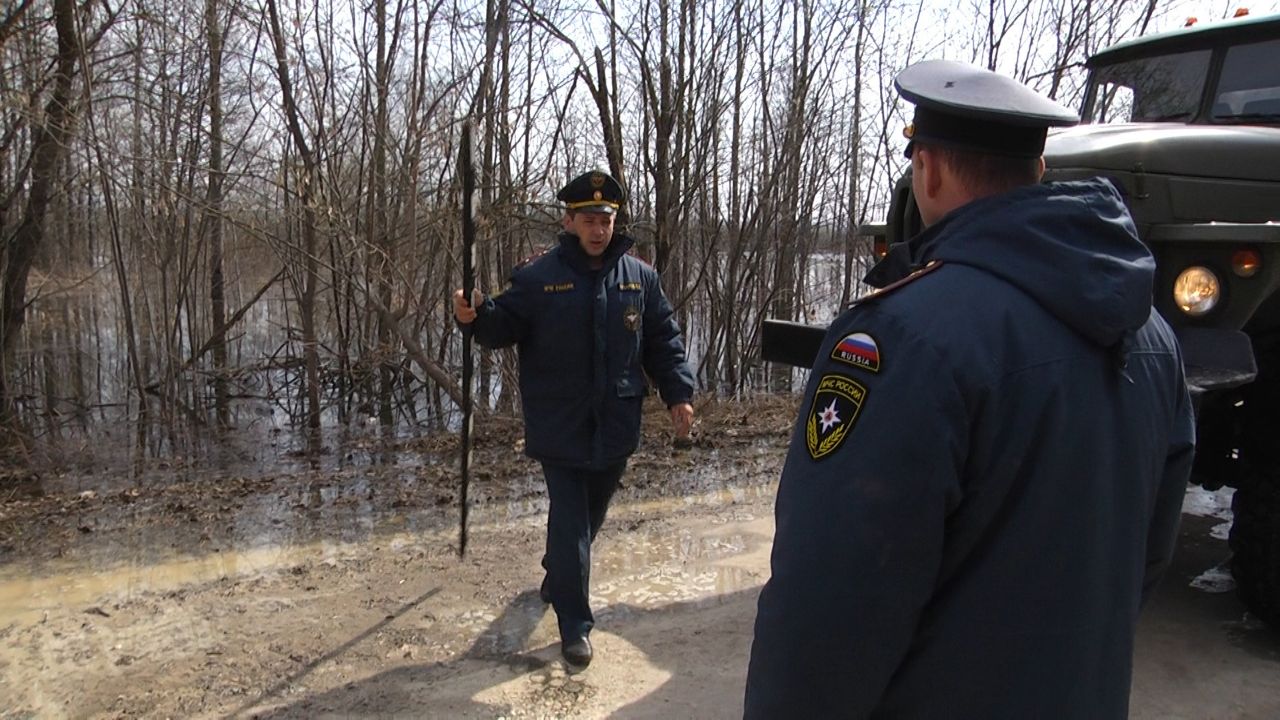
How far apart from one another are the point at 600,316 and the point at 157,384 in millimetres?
8556

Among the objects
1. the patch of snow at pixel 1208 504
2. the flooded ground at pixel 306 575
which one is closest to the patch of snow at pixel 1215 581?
the patch of snow at pixel 1208 504

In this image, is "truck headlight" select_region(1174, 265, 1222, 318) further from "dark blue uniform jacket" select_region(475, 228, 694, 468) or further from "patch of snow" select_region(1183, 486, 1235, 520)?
"patch of snow" select_region(1183, 486, 1235, 520)

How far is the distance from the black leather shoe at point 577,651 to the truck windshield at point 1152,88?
3.88m

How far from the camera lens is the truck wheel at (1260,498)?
330cm

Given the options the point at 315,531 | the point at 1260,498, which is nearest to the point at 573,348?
the point at 315,531

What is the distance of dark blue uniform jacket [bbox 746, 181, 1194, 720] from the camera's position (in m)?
1.11

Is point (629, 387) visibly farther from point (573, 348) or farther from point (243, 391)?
point (243, 391)

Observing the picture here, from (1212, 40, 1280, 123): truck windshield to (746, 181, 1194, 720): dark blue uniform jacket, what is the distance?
12.3ft

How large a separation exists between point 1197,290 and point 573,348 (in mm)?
2333

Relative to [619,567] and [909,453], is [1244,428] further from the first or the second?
[909,453]

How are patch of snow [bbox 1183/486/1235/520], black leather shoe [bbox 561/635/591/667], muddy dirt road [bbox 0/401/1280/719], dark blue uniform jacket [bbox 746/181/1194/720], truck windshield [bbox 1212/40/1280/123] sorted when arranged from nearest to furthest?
dark blue uniform jacket [bbox 746/181/1194/720]
muddy dirt road [bbox 0/401/1280/719]
black leather shoe [bbox 561/635/591/667]
truck windshield [bbox 1212/40/1280/123]
patch of snow [bbox 1183/486/1235/520]

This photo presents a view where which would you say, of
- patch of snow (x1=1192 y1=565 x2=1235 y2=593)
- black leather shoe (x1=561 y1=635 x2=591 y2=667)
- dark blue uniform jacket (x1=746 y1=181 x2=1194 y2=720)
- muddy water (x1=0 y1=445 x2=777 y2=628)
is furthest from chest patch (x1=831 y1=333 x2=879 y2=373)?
patch of snow (x1=1192 y1=565 x2=1235 y2=593)

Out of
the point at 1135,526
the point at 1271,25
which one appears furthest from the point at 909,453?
the point at 1271,25

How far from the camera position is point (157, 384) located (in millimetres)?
10062
